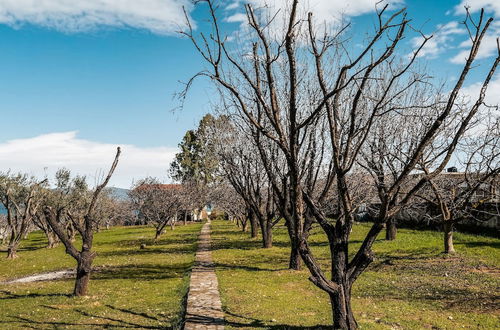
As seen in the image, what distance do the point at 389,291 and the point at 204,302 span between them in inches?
241

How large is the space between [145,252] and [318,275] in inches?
841

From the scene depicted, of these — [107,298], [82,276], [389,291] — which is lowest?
[107,298]

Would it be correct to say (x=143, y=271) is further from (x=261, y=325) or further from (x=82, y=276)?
(x=261, y=325)

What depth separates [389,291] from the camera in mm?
13469

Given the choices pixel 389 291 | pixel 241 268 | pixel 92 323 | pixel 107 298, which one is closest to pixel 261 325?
pixel 92 323

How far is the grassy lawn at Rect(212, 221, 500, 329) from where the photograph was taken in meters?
10.3

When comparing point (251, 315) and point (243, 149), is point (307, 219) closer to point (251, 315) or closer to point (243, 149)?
point (251, 315)

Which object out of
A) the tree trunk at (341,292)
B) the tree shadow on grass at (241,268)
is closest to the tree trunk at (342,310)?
the tree trunk at (341,292)

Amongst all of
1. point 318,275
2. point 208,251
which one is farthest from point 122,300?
point 208,251

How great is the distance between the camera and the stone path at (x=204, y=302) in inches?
400

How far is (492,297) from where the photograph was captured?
12.4m

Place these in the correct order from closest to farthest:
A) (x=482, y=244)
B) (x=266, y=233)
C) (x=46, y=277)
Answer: (x=46, y=277)
(x=482, y=244)
(x=266, y=233)

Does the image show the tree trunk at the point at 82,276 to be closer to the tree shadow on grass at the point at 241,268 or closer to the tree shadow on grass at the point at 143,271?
the tree shadow on grass at the point at 143,271

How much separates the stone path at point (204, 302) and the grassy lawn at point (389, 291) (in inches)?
11.9
